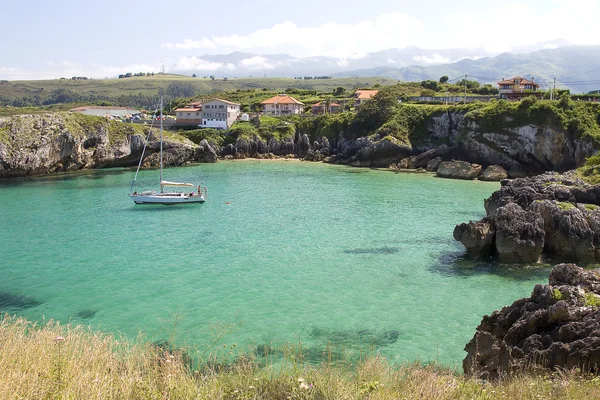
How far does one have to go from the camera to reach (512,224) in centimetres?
2977

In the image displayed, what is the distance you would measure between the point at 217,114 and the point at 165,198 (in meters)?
61.5

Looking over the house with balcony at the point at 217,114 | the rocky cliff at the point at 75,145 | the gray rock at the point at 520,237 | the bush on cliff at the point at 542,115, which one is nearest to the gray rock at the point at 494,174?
the bush on cliff at the point at 542,115

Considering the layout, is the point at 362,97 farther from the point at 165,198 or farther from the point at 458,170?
the point at 165,198

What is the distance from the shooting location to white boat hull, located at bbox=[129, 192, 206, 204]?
166 ft

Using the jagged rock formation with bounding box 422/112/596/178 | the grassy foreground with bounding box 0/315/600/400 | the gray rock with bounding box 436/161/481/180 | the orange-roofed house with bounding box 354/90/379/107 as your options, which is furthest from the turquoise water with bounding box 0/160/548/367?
the orange-roofed house with bounding box 354/90/379/107

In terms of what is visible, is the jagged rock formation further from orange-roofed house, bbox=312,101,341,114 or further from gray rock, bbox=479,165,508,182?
orange-roofed house, bbox=312,101,341,114

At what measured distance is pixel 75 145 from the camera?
76.5m

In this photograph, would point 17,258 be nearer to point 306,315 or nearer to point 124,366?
point 306,315

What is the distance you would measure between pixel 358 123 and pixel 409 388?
295 ft

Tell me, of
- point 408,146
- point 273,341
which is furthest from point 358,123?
point 273,341

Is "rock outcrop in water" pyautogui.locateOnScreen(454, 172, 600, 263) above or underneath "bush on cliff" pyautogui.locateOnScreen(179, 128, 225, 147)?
underneath

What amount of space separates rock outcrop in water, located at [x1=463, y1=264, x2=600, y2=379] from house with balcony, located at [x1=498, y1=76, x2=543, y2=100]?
91.8 m

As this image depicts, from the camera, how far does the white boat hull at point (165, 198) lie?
166 feet

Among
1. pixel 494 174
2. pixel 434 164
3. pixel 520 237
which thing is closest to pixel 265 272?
pixel 520 237
